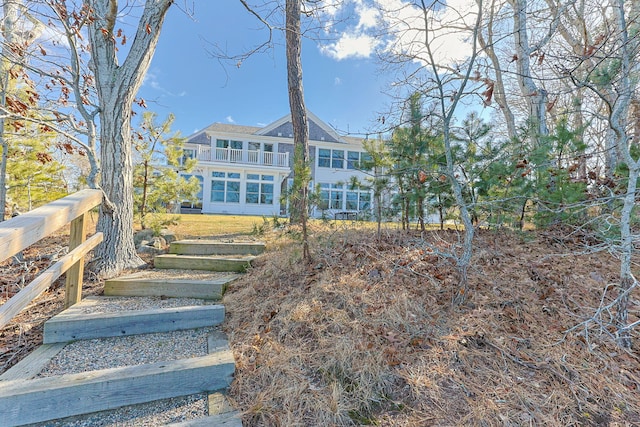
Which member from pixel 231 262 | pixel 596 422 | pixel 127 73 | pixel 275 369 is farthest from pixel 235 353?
pixel 127 73

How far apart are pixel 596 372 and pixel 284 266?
268cm

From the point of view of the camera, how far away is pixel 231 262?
11.4 feet

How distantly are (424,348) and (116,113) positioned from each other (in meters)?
3.98

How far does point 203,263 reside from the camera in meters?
3.51

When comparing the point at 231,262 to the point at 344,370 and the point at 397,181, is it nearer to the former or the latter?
the point at 344,370

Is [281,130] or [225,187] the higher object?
[281,130]

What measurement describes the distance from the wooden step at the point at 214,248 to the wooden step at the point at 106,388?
2205mm

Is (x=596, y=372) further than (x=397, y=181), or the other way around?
(x=397, y=181)

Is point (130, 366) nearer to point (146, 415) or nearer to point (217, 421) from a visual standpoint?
point (146, 415)

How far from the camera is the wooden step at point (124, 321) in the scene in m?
2.11

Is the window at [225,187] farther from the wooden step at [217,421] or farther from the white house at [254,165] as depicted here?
the wooden step at [217,421]

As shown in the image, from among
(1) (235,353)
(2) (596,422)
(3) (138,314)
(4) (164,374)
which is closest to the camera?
(2) (596,422)

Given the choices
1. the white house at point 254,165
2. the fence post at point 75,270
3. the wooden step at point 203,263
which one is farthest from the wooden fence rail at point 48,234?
the white house at point 254,165

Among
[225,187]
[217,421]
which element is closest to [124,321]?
[217,421]
